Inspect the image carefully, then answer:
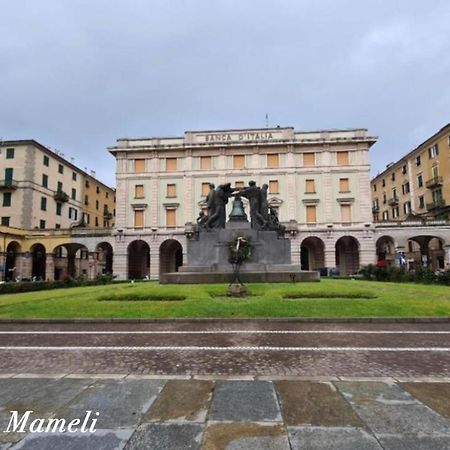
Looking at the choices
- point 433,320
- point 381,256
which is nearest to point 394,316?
point 433,320

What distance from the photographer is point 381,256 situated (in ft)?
180

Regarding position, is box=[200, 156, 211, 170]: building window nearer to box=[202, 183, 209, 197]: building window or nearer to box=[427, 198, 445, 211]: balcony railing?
box=[202, 183, 209, 197]: building window

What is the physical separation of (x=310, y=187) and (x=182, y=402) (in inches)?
1830

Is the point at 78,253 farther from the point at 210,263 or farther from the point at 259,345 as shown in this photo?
the point at 259,345

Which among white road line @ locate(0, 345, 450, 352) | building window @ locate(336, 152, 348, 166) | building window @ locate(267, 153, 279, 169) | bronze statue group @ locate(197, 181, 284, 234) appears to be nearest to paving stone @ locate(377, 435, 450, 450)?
white road line @ locate(0, 345, 450, 352)

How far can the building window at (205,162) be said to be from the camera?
162 ft

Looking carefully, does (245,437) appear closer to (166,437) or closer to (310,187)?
(166,437)

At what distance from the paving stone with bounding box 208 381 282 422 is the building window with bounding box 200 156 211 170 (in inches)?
1801

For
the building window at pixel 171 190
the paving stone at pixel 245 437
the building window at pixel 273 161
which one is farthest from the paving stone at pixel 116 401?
the building window at pixel 273 161

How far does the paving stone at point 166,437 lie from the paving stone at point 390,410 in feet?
5.99

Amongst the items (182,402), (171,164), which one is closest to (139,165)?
(171,164)

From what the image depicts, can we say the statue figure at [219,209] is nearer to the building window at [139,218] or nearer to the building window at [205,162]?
the building window at [205,162]

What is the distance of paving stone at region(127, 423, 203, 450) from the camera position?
320 cm

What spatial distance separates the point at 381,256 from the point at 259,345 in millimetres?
52885
